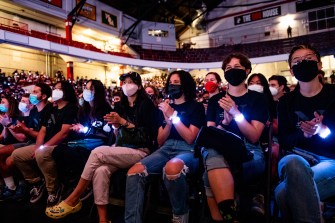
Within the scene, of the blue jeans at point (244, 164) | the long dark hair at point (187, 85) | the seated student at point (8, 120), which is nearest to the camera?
the blue jeans at point (244, 164)

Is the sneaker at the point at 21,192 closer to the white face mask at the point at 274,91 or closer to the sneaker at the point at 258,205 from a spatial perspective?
the sneaker at the point at 258,205

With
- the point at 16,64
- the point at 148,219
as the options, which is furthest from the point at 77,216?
the point at 16,64

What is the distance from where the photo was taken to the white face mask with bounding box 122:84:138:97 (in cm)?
286

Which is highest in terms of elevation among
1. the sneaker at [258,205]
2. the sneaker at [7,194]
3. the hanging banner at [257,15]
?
the hanging banner at [257,15]

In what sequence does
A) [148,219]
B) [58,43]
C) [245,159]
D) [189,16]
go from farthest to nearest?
[189,16]
[58,43]
[148,219]
[245,159]

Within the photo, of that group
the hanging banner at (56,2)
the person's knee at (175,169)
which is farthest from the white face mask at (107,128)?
the hanging banner at (56,2)

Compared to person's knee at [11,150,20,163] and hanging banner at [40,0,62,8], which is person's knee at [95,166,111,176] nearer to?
person's knee at [11,150,20,163]

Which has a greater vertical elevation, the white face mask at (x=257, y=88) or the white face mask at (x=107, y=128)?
the white face mask at (x=257, y=88)

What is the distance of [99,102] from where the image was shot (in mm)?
3367

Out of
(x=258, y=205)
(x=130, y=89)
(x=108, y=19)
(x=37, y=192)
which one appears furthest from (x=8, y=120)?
(x=108, y=19)

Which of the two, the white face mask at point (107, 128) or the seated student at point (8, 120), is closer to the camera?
the white face mask at point (107, 128)

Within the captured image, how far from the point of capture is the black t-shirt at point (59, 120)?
10.8 ft

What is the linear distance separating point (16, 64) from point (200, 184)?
51.8 feet

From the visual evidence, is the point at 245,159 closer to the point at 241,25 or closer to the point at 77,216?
the point at 77,216
